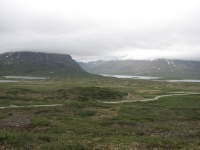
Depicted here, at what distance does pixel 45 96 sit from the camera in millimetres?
96062

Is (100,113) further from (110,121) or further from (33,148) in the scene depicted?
(33,148)

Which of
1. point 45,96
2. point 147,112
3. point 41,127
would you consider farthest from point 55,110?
point 45,96

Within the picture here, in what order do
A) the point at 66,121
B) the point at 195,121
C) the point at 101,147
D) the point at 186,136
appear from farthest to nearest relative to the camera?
the point at 195,121 < the point at 66,121 < the point at 186,136 < the point at 101,147

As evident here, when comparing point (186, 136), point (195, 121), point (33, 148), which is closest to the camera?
point (33, 148)

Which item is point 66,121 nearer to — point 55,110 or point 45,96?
point 55,110

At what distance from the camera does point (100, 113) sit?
60281 mm

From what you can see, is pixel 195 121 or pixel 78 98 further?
pixel 78 98

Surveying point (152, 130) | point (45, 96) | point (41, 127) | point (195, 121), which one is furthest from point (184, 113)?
point (45, 96)

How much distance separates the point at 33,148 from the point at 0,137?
4.81 m

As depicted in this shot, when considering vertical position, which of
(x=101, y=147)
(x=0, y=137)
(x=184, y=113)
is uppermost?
(x=0, y=137)

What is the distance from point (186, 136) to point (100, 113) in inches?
1101

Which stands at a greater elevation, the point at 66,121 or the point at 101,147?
the point at 101,147

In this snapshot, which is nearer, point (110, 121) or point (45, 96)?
point (110, 121)

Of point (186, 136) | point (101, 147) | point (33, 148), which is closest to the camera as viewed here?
point (33, 148)
